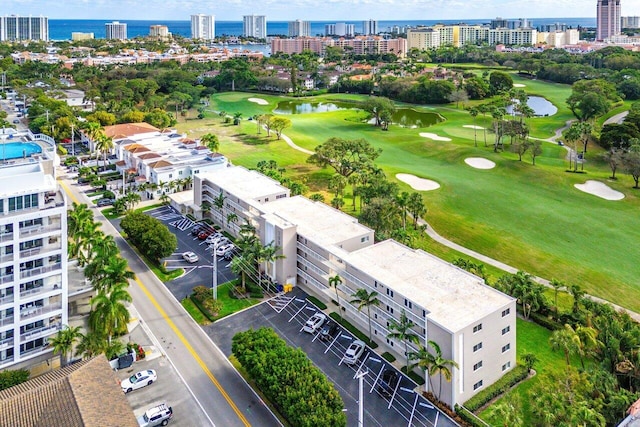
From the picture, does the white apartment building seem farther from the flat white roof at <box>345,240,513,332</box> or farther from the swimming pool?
the swimming pool

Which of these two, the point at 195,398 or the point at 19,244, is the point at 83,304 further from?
the point at 195,398

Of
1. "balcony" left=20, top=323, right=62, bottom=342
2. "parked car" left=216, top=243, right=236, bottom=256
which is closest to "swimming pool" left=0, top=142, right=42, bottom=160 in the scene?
"balcony" left=20, top=323, right=62, bottom=342

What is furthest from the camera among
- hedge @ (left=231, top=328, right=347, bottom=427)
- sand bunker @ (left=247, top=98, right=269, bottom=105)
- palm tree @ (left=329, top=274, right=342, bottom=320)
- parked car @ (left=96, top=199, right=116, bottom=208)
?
sand bunker @ (left=247, top=98, right=269, bottom=105)

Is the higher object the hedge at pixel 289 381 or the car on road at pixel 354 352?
the hedge at pixel 289 381

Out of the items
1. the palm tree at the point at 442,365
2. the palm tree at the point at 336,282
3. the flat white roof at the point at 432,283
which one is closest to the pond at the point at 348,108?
the flat white roof at the point at 432,283

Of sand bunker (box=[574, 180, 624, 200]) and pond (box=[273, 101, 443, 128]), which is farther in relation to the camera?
pond (box=[273, 101, 443, 128])

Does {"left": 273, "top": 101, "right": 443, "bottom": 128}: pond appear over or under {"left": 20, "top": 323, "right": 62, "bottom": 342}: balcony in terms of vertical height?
over

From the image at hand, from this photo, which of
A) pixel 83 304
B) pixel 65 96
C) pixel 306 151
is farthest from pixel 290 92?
pixel 83 304

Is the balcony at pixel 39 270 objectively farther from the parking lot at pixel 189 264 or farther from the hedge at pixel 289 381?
the hedge at pixel 289 381
